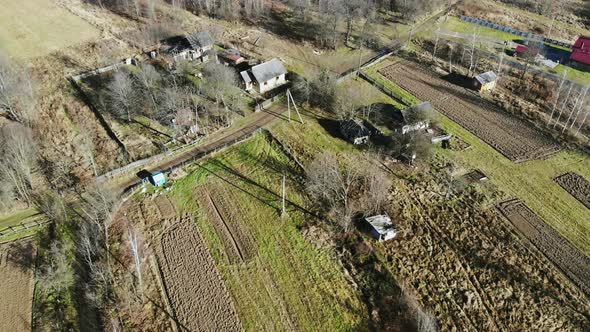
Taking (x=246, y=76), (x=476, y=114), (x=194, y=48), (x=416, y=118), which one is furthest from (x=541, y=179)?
(x=194, y=48)

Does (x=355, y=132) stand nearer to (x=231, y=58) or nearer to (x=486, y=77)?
(x=486, y=77)

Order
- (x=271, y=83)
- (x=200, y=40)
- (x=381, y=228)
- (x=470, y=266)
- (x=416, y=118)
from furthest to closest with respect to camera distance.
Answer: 1. (x=200, y=40)
2. (x=271, y=83)
3. (x=416, y=118)
4. (x=381, y=228)
5. (x=470, y=266)

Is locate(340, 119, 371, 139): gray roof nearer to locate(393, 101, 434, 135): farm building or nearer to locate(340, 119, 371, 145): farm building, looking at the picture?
locate(340, 119, 371, 145): farm building

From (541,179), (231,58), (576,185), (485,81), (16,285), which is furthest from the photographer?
(231,58)

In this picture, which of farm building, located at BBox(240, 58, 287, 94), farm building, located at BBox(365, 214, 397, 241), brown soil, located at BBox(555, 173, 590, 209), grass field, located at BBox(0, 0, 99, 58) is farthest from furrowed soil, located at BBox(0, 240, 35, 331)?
brown soil, located at BBox(555, 173, 590, 209)

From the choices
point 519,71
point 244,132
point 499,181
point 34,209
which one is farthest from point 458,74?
point 34,209

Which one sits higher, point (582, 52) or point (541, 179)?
point (582, 52)
